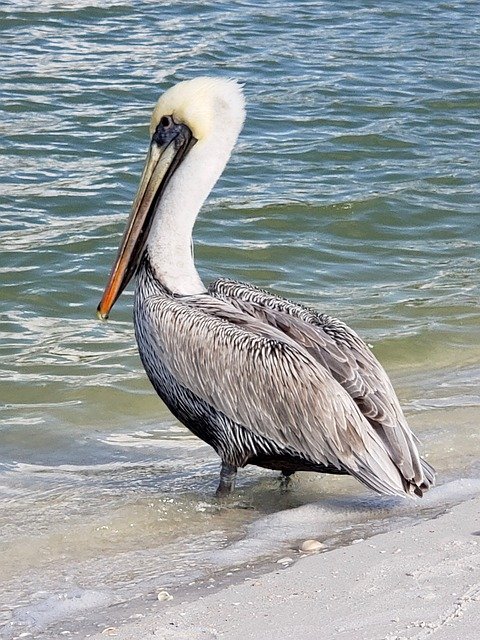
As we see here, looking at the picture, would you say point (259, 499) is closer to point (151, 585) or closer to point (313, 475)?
point (313, 475)

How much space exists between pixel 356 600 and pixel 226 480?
1.64 m

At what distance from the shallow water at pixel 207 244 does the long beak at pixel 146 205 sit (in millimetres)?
794

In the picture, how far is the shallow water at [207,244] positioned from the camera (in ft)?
15.7

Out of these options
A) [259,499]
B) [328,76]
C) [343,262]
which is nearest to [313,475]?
[259,499]

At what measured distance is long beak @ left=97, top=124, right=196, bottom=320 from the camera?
551 cm

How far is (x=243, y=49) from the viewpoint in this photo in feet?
41.1

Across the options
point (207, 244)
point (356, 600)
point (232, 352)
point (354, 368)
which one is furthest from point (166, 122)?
point (207, 244)

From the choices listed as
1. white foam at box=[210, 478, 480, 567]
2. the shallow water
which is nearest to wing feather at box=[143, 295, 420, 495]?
white foam at box=[210, 478, 480, 567]

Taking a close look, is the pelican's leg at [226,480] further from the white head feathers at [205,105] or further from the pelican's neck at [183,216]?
the white head feathers at [205,105]

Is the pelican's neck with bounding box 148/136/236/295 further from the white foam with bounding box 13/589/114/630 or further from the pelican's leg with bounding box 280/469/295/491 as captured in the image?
the white foam with bounding box 13/589/114/630

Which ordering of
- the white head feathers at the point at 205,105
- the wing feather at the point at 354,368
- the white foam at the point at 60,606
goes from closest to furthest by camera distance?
the white foam at the point at 60,606
the wing feather at the point at 354,368
the white head feathers at the point at 205,105

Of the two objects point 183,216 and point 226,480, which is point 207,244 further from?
point 226,480

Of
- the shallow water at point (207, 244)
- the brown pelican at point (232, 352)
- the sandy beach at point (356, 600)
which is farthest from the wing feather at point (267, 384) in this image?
the sandy beach at point (356, 600)

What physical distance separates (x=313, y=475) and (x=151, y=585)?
1421mm
